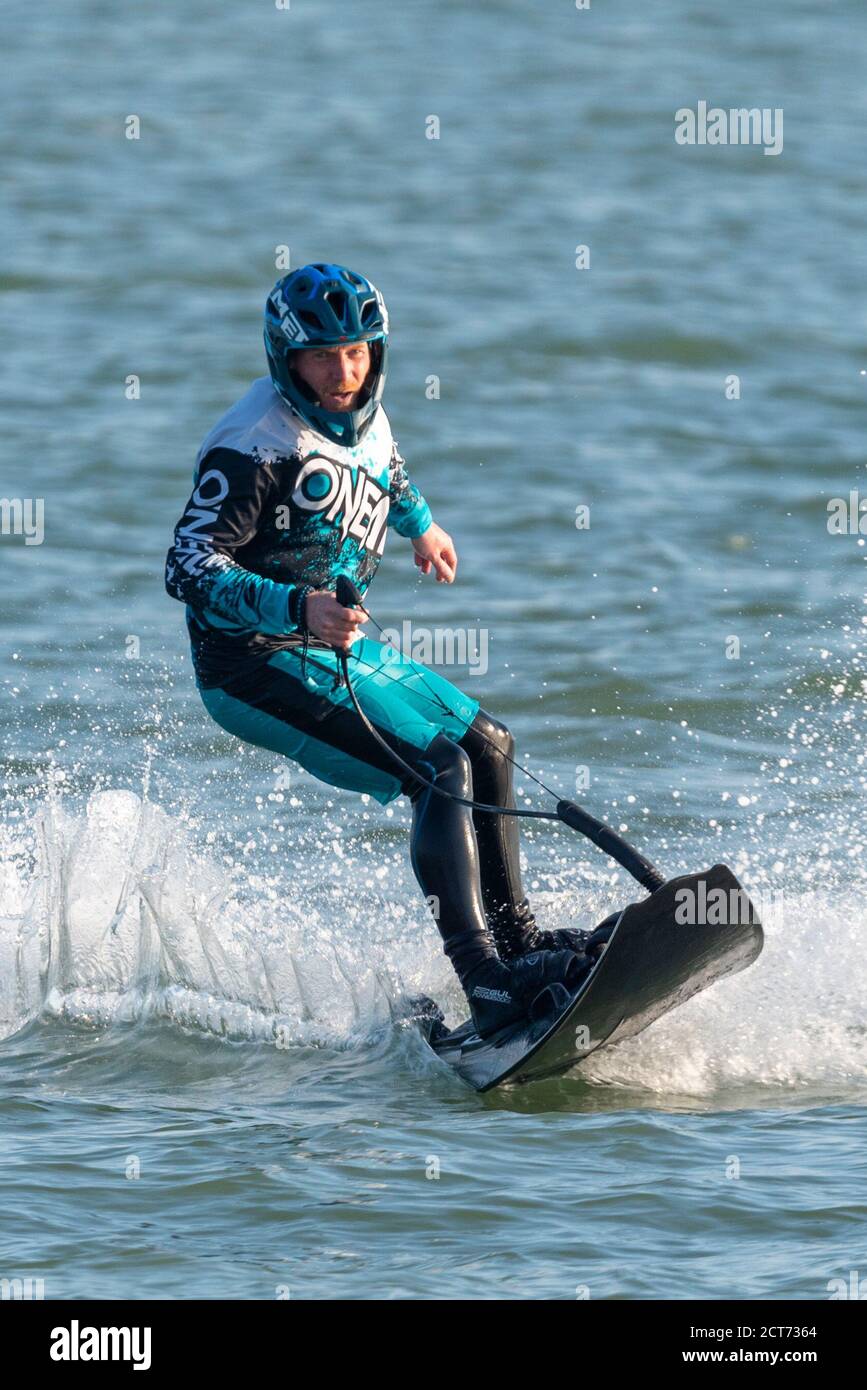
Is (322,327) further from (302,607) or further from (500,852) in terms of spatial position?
(500,852)

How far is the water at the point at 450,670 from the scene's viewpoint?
5.41m

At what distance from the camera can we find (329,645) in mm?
5879

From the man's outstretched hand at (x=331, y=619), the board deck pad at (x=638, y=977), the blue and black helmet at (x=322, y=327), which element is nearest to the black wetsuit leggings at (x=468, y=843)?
the board deck pad at (x=638, y=977)

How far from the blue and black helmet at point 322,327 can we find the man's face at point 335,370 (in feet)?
0.07

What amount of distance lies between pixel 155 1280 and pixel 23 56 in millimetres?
23709

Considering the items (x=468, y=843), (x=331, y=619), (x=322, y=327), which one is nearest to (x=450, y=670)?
(x=468, y=843)

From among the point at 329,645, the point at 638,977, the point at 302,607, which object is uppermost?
the point at 302,607

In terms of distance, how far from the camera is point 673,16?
2856 cm

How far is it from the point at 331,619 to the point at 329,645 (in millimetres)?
204

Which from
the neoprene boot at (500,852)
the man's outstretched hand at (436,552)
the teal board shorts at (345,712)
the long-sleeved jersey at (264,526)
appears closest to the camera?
the long-sleeved jersey at (264,526)

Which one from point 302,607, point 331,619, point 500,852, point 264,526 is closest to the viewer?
point 331,619

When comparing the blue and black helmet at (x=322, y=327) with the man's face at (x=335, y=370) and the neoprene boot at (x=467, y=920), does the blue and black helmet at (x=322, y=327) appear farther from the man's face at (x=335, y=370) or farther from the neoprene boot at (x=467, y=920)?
the neoprene boot at (x=467, y=920)
